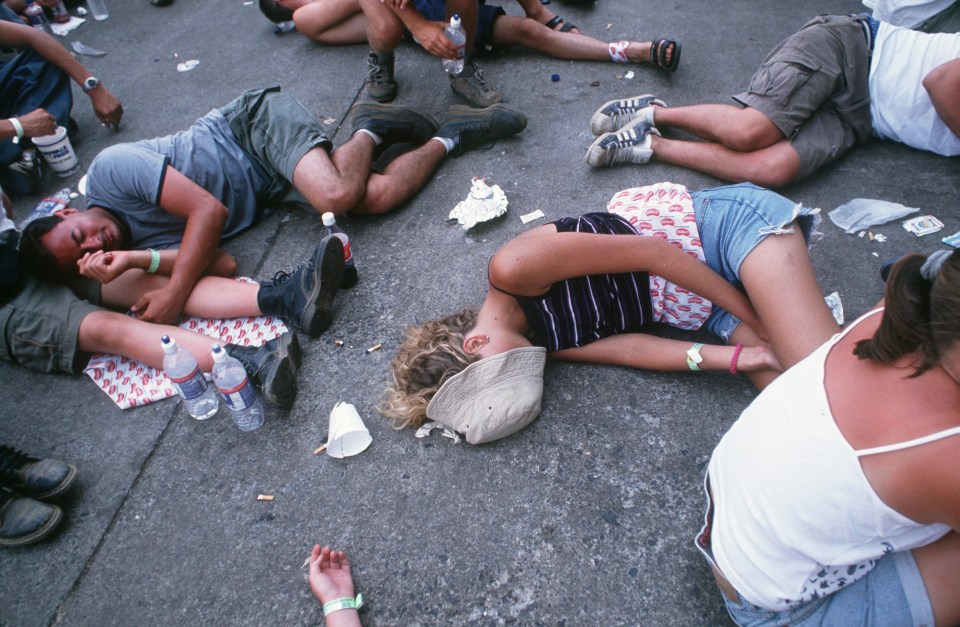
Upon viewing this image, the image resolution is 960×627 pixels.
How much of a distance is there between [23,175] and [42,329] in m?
1.57

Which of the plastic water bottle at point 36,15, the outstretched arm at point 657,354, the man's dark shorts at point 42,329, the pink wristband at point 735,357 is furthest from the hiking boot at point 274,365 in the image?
the plastic water bottle at point 36,15

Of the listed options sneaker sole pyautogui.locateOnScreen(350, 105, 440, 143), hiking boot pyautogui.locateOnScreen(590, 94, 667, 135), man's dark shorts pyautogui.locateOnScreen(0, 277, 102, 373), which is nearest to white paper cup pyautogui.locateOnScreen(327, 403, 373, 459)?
man's dark shorts pyautogui.locateOnScreen(0, 277, 102, 373)

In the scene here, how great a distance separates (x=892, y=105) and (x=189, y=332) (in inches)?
140

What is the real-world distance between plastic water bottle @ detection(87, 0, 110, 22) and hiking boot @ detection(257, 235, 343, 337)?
424 centimetres

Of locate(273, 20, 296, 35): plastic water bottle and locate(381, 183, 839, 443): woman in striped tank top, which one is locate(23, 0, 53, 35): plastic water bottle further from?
locate(381, 183, 839, 443): woman in striped tank top

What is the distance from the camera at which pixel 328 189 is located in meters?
3.03

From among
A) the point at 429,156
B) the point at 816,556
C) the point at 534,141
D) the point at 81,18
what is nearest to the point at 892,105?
the point at 534,141

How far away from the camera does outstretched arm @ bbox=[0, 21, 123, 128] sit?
3818 millimetres

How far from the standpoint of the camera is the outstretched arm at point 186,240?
2.74 m

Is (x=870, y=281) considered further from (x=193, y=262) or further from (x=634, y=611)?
(x=193, y=262)

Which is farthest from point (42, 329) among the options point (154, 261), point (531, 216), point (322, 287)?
point (531, 216)

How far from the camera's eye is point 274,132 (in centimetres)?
320

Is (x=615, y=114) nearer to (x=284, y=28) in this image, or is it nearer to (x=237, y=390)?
(x=237, y=390)

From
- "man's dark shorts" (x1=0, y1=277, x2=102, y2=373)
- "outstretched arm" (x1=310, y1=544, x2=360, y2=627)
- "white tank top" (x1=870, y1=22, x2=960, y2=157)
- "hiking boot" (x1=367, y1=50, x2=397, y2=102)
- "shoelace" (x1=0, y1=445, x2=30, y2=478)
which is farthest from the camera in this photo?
"hiking boot" (x1=367, y1=50, x2=397, y2=102)
